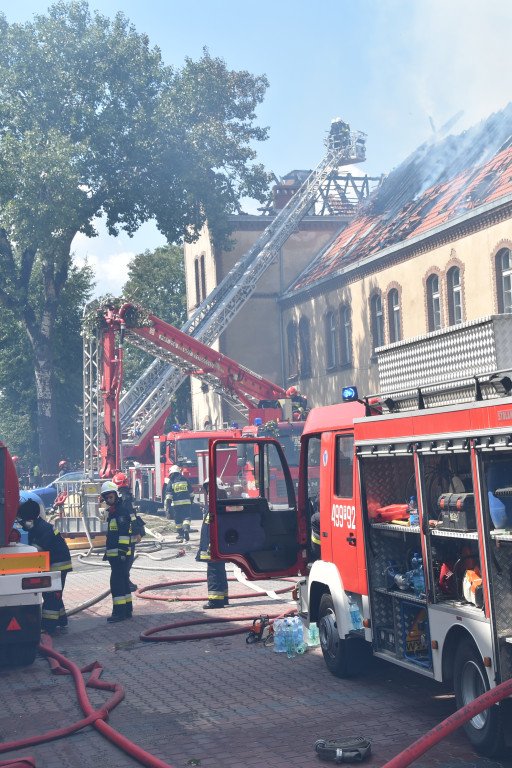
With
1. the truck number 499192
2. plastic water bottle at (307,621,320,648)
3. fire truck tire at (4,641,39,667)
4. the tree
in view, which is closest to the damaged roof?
the tree

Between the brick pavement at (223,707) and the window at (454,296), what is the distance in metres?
16.6

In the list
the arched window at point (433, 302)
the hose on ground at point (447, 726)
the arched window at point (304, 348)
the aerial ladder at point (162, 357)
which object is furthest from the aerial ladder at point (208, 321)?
the hose on ground at point (447, 726)

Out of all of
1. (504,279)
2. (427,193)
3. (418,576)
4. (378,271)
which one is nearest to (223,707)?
(418,576)

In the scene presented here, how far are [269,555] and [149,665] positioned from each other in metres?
1.68

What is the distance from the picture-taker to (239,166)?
3819 cm

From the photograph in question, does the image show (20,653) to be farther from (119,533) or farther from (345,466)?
(345,466)

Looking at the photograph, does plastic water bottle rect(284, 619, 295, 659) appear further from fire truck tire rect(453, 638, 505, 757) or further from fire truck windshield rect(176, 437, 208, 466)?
fire truck windshield rect(176, 437, 208, 466)

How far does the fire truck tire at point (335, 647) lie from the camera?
781 centimetres

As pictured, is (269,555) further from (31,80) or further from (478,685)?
(31,80)

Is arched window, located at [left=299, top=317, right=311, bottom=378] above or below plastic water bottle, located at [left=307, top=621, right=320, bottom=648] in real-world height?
above

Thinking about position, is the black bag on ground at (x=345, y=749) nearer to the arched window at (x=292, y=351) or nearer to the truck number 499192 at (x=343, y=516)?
the truck number 499192 at (x=343, y=516)

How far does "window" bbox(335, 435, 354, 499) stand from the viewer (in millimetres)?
7691

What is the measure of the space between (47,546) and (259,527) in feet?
11.6

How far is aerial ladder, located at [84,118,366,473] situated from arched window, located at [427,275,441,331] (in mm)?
7784
